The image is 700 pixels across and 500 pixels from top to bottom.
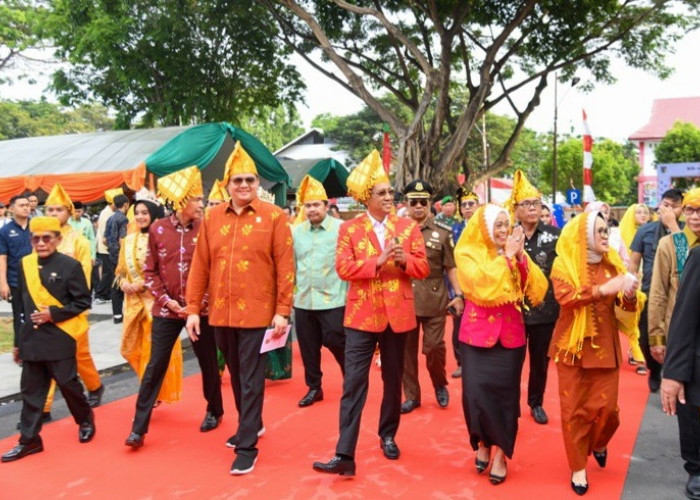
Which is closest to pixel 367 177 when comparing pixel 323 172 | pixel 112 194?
pixel 112 194

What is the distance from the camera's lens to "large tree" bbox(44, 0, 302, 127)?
55.7 feet

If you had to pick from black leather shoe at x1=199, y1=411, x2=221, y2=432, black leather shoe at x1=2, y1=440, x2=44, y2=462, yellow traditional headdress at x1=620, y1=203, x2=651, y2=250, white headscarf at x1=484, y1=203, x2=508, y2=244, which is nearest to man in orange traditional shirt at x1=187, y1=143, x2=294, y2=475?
black leather shoe at x1=199, y1=411, x2=221, y2=432

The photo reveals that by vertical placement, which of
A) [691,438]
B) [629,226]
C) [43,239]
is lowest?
[691,438]

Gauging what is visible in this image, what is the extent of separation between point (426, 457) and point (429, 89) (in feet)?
41.3

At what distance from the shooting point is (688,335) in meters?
2.99

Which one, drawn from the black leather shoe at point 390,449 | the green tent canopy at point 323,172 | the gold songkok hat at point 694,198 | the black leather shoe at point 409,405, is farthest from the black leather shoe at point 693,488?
the green tent canopy at point 323,172

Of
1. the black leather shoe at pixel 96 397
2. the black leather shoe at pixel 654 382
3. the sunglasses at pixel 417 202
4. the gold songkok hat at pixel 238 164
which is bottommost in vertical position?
the black leather shoe at pixel 654 382

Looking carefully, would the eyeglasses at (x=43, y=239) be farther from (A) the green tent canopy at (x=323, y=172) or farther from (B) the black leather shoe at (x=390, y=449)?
(A) the green tent canopy at (x=323, y=172)

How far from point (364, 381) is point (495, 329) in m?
0.87

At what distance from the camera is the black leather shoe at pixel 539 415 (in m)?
5.09

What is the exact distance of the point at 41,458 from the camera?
4.41 m

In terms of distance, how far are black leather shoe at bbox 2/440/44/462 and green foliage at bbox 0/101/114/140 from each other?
42801mm

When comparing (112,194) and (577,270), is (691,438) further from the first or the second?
(112,194)

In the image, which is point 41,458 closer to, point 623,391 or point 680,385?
point 680,385
